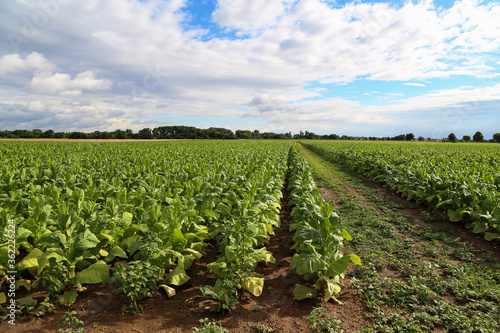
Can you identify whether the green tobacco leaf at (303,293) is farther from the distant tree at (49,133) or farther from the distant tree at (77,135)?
the distant tree at (49,133)

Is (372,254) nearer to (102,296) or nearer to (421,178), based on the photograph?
(102,296)

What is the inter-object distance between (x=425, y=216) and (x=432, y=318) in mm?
6519

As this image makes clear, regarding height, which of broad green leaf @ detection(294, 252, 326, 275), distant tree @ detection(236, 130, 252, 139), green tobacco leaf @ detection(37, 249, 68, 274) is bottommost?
Result: broad green leaf @ detection(294, 252, 326, 275)

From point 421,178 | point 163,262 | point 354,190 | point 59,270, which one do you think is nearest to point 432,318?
point 163,262

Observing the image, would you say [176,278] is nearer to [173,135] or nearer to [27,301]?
[27,301]

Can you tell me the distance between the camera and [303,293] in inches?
172

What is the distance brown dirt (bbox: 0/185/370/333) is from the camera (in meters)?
3.71

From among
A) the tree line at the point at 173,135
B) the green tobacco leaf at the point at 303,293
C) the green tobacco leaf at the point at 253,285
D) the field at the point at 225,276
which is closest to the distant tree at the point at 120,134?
the tree line at the point at 173,135

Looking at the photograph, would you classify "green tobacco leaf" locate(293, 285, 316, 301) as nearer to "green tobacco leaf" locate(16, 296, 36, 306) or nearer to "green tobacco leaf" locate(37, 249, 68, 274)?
"green tobacco leaf" locate(37, 249, 68, 274)

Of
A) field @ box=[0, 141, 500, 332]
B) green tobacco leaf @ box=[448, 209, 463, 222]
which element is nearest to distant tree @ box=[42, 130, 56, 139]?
field @ box=[0, 141, 500, 332]

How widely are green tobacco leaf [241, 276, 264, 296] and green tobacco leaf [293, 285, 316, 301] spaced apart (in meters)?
0.62

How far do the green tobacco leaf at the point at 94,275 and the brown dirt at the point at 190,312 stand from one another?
48cm

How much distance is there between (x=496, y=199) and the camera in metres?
7.29

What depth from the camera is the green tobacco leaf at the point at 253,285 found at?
4.43 m
